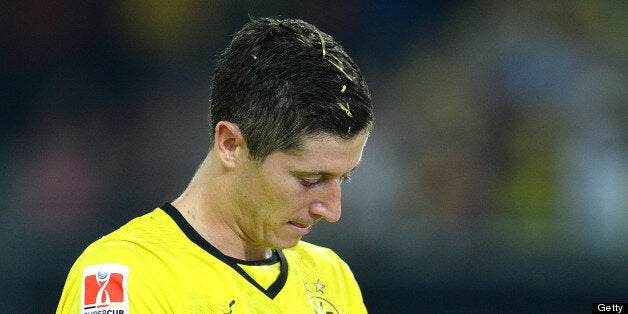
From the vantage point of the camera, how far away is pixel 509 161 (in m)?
5.89

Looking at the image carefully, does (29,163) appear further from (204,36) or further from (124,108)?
(204,36)

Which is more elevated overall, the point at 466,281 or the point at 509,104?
the point at 509,104

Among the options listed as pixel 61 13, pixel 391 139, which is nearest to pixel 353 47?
pixel 391 139

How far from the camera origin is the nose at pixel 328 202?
83.7 inches

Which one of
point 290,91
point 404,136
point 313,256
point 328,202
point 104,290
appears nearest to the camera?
point 104,290

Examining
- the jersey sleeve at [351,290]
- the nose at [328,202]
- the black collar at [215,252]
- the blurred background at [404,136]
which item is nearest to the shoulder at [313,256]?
the jersey sleeve at [351,290]

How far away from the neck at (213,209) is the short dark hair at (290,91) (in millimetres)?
168

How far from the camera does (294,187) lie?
6.89 ft

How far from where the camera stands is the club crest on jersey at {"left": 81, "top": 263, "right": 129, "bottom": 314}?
188 cm

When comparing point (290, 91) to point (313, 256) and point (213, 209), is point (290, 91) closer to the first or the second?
point (213, 209)

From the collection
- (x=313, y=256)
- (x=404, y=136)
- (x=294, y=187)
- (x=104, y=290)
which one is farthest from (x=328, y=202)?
(x=404, y=136)

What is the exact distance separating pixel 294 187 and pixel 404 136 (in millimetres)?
3926

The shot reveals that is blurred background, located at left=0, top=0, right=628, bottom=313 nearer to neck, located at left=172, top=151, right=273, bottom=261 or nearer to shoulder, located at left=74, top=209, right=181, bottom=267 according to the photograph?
neck, located at left=172, top=151, right=273, bottom=261

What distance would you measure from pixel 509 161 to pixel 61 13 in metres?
3.28
